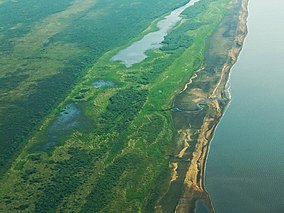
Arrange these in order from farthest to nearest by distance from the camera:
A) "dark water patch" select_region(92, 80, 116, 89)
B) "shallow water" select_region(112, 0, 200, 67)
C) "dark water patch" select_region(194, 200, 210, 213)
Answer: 1. "shallow water" select_region(112, 0, 200, 67)
2. "dark water patch" select_region(92, 80, 116, 89)
3. "dark water patch" select_region(194, 200, 210, 213)

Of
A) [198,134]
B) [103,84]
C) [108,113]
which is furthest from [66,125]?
[198,134]

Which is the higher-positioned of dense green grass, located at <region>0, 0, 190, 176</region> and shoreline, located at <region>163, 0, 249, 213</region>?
dense green grass, located at <region>0, 0, 190, 176</region>

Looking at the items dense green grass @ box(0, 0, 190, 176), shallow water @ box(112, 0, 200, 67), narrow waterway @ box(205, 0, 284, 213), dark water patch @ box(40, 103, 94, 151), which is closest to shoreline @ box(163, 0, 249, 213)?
narrow waterway @ box(205, 0, 284, 213)

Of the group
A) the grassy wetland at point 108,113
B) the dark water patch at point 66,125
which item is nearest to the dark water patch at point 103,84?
the grassy wetland at point 108,113

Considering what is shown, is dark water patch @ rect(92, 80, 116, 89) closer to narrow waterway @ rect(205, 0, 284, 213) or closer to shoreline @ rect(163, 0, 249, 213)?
shoreline @ rect(163, 0, 249, 213)

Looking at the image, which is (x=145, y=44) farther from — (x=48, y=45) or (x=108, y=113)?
(x=108, y=113)
